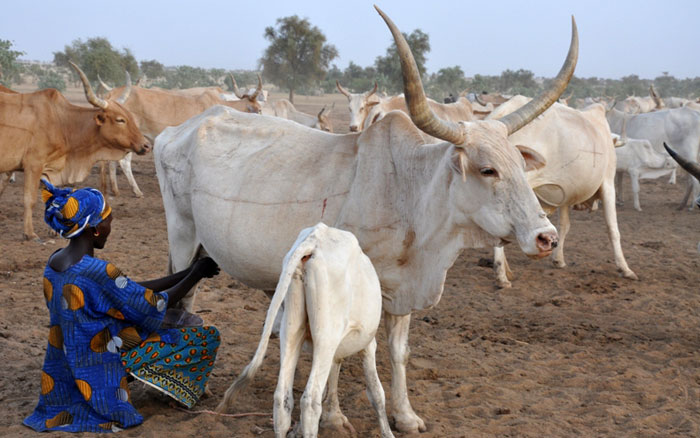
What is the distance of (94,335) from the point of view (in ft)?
11.4

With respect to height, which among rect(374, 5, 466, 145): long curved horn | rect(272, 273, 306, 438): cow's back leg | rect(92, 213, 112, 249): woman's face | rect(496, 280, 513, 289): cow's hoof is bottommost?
rect(496, 280, 513, 289): cow's hoof

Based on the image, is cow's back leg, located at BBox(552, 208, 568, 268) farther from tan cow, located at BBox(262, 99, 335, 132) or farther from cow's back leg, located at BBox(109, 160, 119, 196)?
tan cow, located at BBox(262, 99, 335, 132)

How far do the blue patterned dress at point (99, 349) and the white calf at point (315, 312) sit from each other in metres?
0.73

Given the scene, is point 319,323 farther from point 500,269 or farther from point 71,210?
point 500,269

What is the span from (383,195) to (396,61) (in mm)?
35106

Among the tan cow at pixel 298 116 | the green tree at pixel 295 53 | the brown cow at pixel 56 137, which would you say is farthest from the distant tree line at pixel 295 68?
the brown cow at pixel 56 137

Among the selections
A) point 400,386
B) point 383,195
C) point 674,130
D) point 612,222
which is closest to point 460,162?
point 383,195

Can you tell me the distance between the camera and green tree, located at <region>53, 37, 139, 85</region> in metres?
31.1

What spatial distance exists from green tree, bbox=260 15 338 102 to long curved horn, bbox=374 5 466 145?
33169mm

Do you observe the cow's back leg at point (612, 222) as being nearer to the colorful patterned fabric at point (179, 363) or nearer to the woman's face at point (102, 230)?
the colorful patterned fabric at point (179, 363)

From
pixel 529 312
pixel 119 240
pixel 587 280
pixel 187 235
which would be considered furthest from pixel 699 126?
pixel 187 235

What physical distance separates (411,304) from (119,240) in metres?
5.47

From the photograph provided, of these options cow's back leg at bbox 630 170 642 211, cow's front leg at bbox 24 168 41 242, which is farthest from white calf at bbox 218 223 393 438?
cow's back leg at bbox 630 170 642 211

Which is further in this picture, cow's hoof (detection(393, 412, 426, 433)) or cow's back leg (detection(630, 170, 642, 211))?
cow's back leg (detection(630, 170, 642, 211))
